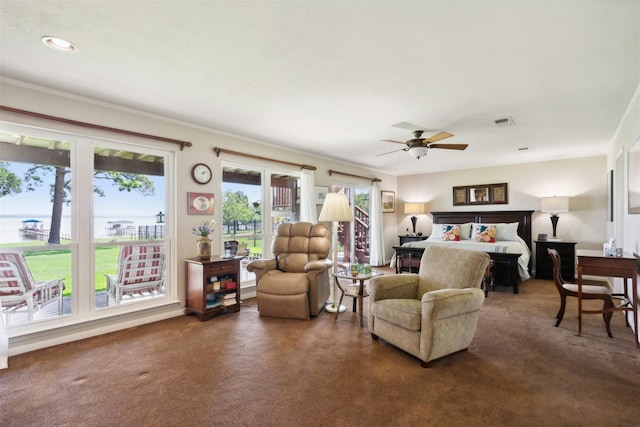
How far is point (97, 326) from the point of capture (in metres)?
3.08

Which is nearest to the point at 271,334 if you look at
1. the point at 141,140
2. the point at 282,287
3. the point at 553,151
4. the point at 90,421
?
the point at 282,287

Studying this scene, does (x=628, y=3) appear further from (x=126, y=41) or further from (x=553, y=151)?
(x=553, y=151)

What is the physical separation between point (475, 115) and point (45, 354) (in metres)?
4.93

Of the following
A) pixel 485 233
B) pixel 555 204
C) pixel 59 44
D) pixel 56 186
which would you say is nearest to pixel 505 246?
pixel 485 233

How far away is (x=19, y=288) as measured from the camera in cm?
271

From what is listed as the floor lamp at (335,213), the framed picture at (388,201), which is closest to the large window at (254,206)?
the floor lamp at (335,213)

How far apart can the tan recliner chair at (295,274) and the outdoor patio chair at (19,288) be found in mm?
2000

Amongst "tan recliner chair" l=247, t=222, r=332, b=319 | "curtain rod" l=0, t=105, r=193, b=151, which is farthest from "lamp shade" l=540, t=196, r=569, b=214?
"curtain rod" l=0, t=105, r=193, b=151

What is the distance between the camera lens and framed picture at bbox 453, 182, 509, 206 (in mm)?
6523

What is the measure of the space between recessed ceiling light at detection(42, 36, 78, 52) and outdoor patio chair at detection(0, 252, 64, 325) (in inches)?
74.0

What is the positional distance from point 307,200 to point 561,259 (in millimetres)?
4880

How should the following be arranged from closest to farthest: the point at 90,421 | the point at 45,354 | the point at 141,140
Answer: the point at 90,421 → the point at 45,354 → the point at 141,140

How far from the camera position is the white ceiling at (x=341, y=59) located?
176 centimetres

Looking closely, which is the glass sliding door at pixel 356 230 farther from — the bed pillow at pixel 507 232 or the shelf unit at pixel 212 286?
the shelf unit at pixel 212 286
